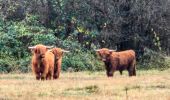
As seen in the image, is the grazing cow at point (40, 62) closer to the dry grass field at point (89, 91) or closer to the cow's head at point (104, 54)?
the dry grass field at point (89, 91)

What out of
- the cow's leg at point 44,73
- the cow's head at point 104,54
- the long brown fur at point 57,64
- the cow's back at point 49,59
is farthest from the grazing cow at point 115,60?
the cow's leg at point 44,73

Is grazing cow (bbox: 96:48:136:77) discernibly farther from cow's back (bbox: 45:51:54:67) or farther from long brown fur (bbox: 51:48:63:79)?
cow's back (bbox: 45:51:54:67)

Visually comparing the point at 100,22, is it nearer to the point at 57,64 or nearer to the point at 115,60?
the point at 115,60

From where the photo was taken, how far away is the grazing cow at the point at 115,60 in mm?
25266

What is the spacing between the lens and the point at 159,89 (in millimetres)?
18031

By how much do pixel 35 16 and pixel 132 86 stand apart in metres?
15.2

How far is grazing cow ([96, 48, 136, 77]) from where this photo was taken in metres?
25.3

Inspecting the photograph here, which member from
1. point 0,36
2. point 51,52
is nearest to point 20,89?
point 51,52

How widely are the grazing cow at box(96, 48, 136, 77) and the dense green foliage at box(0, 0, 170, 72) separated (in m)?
5.13

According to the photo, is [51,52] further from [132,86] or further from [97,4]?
[97,4]

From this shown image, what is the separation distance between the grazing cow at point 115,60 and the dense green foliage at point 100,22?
5.13m

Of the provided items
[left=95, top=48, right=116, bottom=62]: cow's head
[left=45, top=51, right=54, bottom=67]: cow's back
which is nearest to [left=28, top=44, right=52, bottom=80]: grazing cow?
[left=45, top=51, right=54, bottom=67]: cow's back

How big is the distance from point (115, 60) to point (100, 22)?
7.62 meters

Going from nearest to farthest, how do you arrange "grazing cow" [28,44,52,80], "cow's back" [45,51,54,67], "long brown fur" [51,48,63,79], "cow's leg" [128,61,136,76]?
1. "grazing cow" [28,44,52,80]
2. "cow's back" [45,51,54,67]
3. "long brown fur" [51,48,63,79]
4. "cow's leg" [128,61,136,76]
